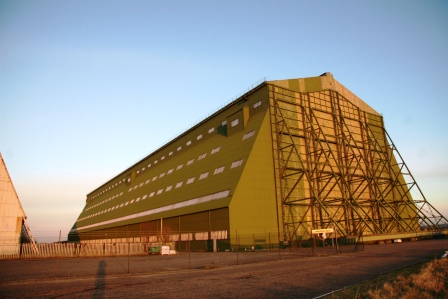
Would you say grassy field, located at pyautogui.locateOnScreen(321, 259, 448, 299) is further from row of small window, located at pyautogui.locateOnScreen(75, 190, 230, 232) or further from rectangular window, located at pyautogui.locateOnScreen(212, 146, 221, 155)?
rectangular window, located at pyautogui.locateOnScreen(212, 146, 221, 155)

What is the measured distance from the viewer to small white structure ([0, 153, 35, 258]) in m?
29.5

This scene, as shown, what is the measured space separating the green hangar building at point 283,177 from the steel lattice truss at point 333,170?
15cm

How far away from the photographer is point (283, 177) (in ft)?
130

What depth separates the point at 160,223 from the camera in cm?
4775

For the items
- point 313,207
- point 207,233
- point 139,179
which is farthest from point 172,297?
point 139,179

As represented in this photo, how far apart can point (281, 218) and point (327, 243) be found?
19.0 ft

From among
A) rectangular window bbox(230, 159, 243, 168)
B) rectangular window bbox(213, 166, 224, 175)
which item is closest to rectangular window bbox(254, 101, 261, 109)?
rectangular window bbox(230, 159, 243, 168)

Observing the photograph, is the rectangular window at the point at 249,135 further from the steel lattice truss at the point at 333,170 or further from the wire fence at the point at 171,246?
the wire fence at the point at 171,246

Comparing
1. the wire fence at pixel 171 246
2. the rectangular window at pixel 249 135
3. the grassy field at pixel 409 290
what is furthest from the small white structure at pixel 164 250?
the grassy field at pixel 409 290

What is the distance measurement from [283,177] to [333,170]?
7.50 meters

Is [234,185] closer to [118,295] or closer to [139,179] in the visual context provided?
[118,295]

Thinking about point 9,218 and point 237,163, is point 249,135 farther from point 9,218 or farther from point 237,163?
point 9,218

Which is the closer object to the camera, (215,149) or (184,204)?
(184,204)

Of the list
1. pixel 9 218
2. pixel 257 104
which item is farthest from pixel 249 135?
pixel 9 218
